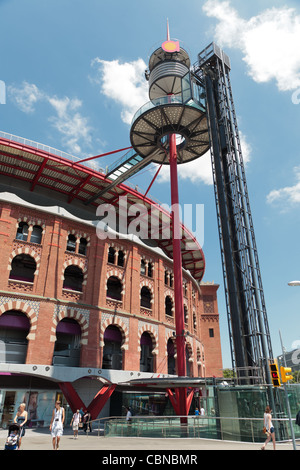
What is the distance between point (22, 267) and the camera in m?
29.4

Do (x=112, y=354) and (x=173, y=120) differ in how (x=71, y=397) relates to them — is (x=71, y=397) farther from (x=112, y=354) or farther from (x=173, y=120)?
(x=173, y=120)

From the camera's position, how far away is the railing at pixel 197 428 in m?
14.0

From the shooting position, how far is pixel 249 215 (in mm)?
25422

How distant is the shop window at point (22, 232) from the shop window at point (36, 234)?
57cm

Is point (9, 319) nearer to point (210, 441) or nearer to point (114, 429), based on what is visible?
point (114, 429)

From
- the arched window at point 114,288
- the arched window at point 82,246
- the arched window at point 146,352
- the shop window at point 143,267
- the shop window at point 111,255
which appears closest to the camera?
the arched window at point 82,246

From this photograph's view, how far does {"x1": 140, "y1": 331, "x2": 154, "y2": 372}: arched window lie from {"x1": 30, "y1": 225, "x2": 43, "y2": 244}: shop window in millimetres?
12958

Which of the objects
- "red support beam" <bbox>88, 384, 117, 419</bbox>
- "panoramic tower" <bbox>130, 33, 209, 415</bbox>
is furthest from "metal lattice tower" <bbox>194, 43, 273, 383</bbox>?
"red support beam" <bbox>88, 384, 117, 419</bbox>

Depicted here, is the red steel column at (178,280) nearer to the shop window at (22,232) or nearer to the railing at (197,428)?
the railing at (197,428)

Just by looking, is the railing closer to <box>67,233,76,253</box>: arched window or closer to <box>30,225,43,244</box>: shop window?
<box>67,233,76,253</box>: arched window

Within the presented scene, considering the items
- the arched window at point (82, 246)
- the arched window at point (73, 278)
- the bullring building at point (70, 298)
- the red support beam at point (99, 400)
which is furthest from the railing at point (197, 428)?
the arched window at point (82, 246)

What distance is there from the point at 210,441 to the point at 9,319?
53.1ft

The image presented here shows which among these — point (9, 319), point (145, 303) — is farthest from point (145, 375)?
point (9, 319)

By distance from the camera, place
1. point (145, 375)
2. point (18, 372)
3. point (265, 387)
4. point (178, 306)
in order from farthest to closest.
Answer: point (145, 375)
point (178, 306)
point (18, 372)
point (265, 387)
